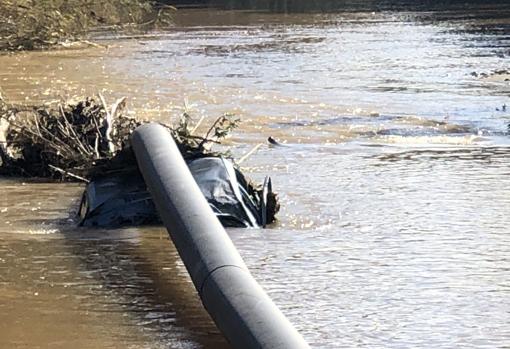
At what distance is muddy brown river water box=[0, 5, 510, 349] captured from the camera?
7.74m

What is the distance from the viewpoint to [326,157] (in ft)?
50.6

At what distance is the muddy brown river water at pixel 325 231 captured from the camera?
7738 mm

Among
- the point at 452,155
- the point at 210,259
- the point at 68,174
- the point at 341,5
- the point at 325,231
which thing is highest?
the point at 210,259

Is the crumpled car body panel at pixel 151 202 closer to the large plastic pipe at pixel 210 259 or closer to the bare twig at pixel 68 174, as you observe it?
the large plastic pipe at pixel 210 259

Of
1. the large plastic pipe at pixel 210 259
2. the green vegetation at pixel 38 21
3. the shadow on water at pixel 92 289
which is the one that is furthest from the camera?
the green vegetation at pixel 38 21

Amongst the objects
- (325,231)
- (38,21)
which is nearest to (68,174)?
(325,231)

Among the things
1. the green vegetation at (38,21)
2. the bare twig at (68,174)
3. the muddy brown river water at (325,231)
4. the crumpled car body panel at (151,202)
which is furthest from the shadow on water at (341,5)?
the crumpled car body panel at (151,202)

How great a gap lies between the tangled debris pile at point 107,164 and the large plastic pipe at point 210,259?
2.00ft

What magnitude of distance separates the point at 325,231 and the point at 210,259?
337 centimetres

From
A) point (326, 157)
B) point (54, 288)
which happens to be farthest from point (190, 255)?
point (326, 157)

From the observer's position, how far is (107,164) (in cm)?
1144

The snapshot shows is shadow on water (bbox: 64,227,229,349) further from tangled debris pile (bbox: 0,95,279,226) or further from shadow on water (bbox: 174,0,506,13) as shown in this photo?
shadow on water (bbox: 174,0,506,13)

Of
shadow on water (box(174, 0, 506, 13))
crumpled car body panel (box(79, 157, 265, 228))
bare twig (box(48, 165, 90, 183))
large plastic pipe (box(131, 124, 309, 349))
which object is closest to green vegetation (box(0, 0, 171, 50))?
bare twig (box(48, 165, 90, 183))

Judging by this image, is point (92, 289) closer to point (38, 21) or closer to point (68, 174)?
point (68, 174)
